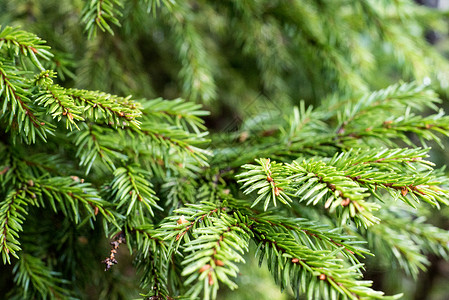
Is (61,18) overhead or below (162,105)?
overhead

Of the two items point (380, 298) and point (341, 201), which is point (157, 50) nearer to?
point (341, 201)

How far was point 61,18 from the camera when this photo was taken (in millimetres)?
1328

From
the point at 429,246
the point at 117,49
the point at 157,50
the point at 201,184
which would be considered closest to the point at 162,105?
the point at 201,184

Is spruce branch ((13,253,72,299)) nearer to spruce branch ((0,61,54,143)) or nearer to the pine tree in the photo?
the pine tree

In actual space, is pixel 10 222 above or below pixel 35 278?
above

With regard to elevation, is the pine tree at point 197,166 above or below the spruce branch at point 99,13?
below

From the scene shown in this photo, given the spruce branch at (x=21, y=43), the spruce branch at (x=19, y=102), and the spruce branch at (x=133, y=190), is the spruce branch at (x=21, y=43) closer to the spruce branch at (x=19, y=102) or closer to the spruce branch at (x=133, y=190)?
the spruce branch at (x=19, y=102)

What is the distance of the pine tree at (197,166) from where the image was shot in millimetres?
503

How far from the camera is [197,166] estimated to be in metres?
0.75

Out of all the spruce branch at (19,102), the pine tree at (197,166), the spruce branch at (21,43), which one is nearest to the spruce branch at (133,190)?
the pine tree at (197,166)

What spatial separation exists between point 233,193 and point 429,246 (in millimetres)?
648

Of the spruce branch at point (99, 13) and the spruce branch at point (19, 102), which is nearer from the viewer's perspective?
the spruce branch at point (19, 102)

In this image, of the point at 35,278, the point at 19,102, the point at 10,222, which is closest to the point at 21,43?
the point at 19,102

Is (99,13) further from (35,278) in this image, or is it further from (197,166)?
(35,278)
